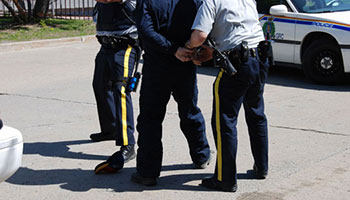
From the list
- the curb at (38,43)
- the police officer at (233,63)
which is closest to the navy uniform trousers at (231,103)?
the police officer at (233,63)

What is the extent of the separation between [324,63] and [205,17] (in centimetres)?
542

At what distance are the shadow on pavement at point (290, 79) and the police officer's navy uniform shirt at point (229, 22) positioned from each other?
4.75m

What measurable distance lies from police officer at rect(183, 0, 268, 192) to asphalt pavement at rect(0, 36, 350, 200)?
283mm

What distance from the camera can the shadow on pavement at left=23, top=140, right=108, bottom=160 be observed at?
576 centimetres

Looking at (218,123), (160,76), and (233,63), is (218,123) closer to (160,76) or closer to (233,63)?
(233,63)

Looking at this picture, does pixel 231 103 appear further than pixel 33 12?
No

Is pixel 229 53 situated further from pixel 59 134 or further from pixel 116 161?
pixel 59 134

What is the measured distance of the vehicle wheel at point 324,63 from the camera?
9188 millimetres

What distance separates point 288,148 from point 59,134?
8.12ft

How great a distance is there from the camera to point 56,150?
596cm

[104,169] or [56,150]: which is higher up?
[104,169]

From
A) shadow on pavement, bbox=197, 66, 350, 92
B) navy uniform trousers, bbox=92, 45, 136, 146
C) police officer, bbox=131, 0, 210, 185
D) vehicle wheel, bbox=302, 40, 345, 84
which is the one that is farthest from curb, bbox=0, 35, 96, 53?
police officer, bbox=131, 0, 210, 185

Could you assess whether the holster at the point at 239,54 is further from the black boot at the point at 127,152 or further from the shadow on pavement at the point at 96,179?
the black boot at the point at 127,152

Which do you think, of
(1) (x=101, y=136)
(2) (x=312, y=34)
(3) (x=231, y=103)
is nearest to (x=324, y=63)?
(2) (x=312, y=34)
